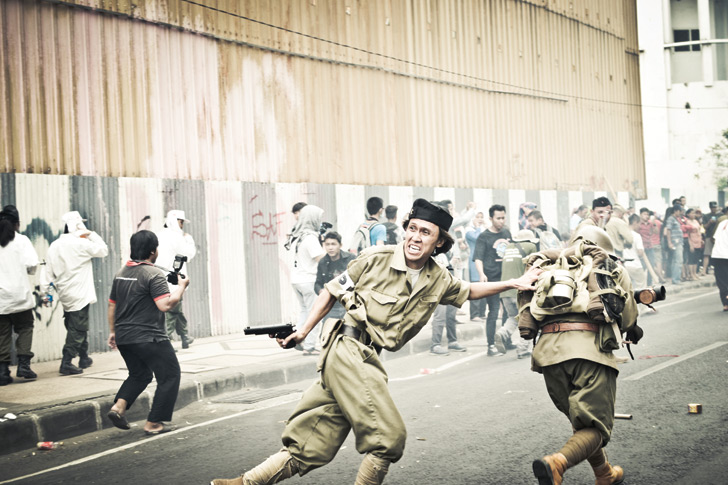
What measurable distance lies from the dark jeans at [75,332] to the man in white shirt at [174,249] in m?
1.59

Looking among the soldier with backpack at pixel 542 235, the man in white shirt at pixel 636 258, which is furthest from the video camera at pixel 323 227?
the man in white shirt at pixel 636 258

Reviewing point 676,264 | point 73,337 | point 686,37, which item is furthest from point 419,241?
point 686,37

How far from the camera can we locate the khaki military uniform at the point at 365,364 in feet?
12.1

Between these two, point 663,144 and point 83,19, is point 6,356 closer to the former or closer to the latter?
point 83,19

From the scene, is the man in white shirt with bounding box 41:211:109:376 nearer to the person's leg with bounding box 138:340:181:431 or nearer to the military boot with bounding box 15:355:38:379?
the military boot with bounding box 15:355:38:379

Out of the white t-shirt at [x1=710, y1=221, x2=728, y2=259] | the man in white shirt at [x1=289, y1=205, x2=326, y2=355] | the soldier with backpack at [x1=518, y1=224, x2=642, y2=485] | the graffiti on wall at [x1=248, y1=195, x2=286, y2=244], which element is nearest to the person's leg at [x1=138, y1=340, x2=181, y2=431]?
the soldier with backpack at [x1=518, y1=224, x2=642, y2=485]

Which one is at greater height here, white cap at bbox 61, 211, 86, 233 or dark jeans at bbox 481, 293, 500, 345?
white cap at bbox 61, 211, 86, 233

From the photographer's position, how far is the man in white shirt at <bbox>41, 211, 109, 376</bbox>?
938cm

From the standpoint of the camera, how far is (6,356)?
28.2ft

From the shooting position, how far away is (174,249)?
11.1 metres

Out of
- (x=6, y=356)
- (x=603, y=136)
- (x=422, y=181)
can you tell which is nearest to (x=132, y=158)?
(x=6, y=356)

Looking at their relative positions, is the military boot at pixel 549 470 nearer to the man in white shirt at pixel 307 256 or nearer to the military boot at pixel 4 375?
the military boot at pixel 4 375

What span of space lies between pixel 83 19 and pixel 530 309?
936cm

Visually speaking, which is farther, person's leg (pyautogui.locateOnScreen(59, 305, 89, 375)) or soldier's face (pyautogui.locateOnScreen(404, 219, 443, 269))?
person's leg (pyautogui.locateOnScreen(59, 305, 89, 375))
